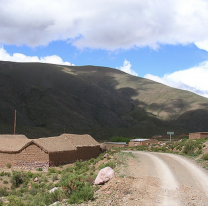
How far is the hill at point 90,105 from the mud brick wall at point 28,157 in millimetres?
35850

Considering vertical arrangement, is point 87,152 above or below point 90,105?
below

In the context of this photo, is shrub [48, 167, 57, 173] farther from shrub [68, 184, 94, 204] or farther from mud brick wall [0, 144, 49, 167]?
shrub [68, 184, 94, 204]

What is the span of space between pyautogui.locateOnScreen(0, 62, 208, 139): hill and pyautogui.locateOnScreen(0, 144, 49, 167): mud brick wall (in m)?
35.9

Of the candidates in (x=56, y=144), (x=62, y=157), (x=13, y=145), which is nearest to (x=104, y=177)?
(x=62, y=157)

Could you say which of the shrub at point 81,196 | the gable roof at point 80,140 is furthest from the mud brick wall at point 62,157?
the shrub at point 81,196

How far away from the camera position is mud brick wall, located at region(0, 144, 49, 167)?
87.9 feet

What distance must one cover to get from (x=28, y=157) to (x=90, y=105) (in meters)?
86.9

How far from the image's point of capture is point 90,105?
374ft

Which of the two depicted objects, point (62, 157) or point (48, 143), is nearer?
point (62, 157)

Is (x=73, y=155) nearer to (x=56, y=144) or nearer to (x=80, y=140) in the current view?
(x=56, y=144)

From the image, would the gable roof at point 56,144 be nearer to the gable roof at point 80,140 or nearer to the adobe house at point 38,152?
the adobe house at point 38,152

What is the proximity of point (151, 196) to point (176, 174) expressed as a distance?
604cm

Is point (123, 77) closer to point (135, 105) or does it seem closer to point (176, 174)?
point (135, 105)

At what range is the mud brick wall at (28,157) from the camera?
26797mm
